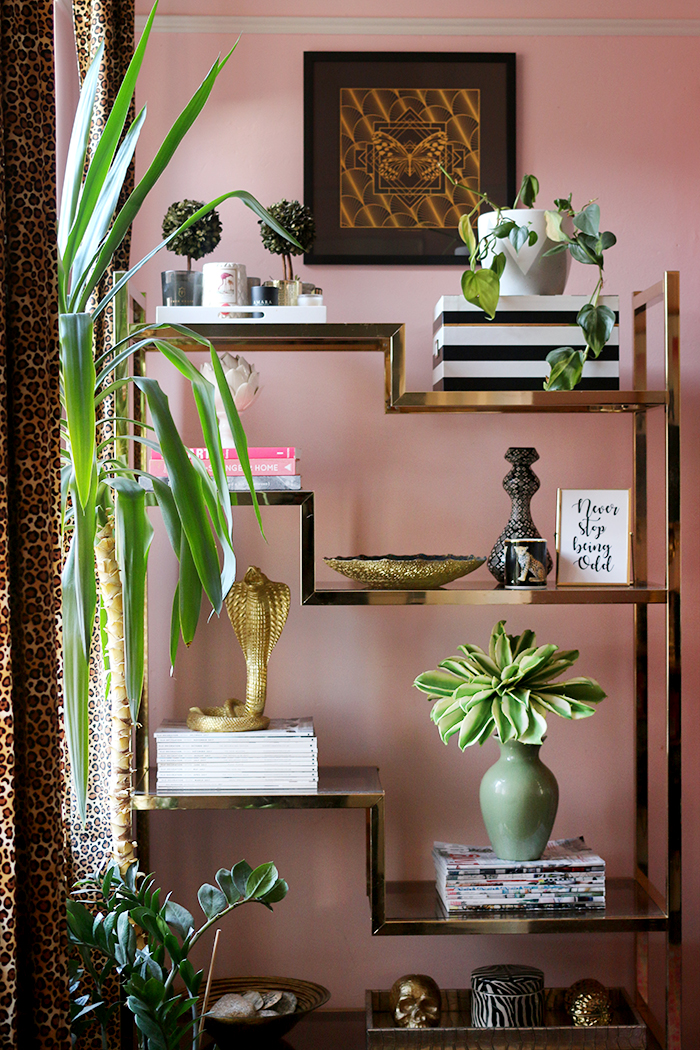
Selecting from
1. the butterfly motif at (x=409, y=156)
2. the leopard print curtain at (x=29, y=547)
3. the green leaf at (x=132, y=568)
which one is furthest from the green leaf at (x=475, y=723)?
the butterfly motif at (x=409, y=156)

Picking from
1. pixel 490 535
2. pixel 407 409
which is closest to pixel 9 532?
pixel 407 409

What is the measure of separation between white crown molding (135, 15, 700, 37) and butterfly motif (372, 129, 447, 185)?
222mm

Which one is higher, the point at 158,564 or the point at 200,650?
the point at 158,564

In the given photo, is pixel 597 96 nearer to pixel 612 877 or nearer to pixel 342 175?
pixel 342 175

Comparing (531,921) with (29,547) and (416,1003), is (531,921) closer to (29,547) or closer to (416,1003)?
(416,1003)

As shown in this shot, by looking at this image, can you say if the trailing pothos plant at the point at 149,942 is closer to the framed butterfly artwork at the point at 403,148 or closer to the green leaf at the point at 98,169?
the green leaf at the point at 98,169

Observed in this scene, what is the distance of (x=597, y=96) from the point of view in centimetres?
210

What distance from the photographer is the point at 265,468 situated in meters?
1.79

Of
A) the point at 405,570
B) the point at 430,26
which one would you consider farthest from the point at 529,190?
the point at 405,570

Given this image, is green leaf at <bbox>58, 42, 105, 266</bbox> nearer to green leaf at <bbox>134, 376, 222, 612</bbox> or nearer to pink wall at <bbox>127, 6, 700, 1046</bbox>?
green leaf at <bbox>134, 376, 222, 612</bbox>

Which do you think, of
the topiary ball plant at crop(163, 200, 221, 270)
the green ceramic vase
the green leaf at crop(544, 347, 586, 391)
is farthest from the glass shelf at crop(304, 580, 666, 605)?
the topiary ball plant at crop(163, 200, 221, 270)

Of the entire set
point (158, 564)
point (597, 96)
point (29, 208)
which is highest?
point (597, 96)

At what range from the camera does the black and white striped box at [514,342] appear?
5.96ft

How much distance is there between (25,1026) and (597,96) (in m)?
2.04
